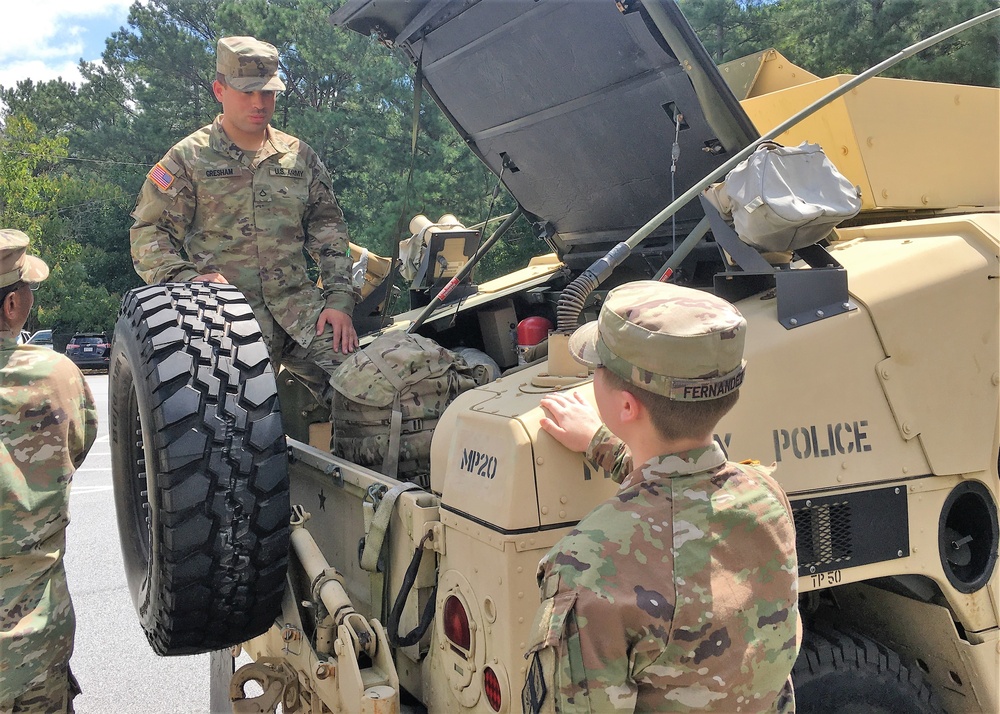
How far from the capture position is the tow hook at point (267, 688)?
281 centimetres

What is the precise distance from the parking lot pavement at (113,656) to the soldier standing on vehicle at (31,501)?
1.23 m

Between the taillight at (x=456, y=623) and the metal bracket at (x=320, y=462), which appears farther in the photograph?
the metal bracket at (x=320, y=462)

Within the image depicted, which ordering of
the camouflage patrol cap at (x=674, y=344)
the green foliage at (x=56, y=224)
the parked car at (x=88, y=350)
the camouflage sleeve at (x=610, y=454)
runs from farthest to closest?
1. the green foliage at (x=56, y=224)
2. the parked car at (x=88, y=350)
3. the camouflage sleeve at (x=610, y=454)
4. the camouflage patrol cap at (x=674, y=344)

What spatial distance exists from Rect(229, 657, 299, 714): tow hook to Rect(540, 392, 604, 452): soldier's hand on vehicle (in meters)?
1.35

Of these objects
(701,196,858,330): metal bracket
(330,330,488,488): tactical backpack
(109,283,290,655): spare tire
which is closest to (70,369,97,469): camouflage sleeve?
(109,283,290,655): spare tire

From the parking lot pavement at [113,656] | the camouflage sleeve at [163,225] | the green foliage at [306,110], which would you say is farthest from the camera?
the green foliage at [306,110]

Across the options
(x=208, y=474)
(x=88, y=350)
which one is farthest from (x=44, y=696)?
(x=88, y=350)

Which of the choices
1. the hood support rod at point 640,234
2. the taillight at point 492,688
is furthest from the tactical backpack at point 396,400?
the taillight at point 492,688

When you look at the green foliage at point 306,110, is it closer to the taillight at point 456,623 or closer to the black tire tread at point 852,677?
the taillight at point 456,623

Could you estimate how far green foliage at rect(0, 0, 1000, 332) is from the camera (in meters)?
9.65

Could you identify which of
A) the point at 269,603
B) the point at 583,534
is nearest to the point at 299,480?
the point at 269,603

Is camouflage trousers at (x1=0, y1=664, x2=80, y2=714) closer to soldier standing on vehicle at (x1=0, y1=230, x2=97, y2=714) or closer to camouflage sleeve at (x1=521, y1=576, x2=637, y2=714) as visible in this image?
soldier standing on vehicle at (x1=0, y1=230, x2=97, y2=714)

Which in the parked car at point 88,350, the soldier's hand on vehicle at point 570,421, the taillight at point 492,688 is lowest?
the parked car at point 88,350

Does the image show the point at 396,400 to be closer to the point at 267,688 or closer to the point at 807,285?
the point at 267,688
